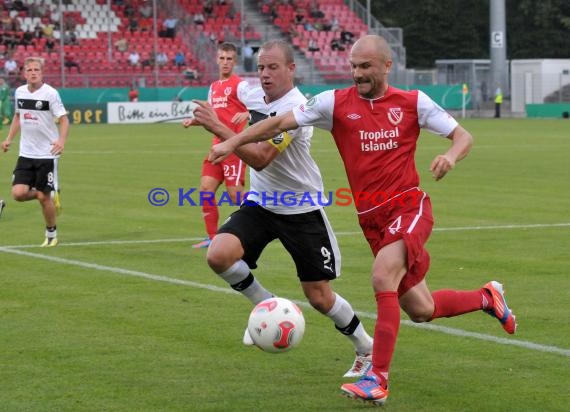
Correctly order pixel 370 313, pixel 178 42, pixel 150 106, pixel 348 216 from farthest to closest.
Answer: pixel 178 42
pixel 150 106
pixel 348 216
pixel 370 313

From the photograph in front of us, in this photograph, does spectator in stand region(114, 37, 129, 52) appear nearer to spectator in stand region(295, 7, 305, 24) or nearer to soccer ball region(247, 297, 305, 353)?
spectator in stand region(295, 7, 305, 24)

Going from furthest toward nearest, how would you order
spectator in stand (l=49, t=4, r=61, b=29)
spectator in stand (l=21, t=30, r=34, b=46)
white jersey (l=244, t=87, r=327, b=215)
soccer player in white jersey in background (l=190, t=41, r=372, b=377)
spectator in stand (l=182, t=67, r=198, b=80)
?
spectator in stand (l=49, t=4, r=61, b=29) < spectator in stand (l=182, t=67, r=198, b=80) < spectator in stand (l=21, t=30, r=34, b=46) < white jersey (l=244, t=87, r=327, b=215) < soccer player in white jersey in background (l=190, t=41, r=372, b=377)

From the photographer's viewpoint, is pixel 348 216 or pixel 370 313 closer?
pixel 370 313

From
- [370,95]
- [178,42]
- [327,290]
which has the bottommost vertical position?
[327,290]

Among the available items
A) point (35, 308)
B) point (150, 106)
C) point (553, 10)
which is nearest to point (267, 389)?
point (35, 308)

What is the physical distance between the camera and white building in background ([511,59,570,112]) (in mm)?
61031

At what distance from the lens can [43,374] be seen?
725 centimetres

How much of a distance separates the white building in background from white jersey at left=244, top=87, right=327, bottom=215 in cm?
5487

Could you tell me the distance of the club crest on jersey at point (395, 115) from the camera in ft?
23.0

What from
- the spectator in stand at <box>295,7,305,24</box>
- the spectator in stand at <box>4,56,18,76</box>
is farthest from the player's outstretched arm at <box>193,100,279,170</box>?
the spectator in stand at <box>295,7,305,24</box>

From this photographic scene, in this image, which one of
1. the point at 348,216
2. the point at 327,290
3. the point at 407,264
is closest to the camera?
the point at 407,264

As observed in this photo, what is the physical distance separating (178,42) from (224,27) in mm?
2356

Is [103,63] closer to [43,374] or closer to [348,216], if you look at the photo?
[348,216]

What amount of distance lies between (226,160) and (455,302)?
6.59 metres
